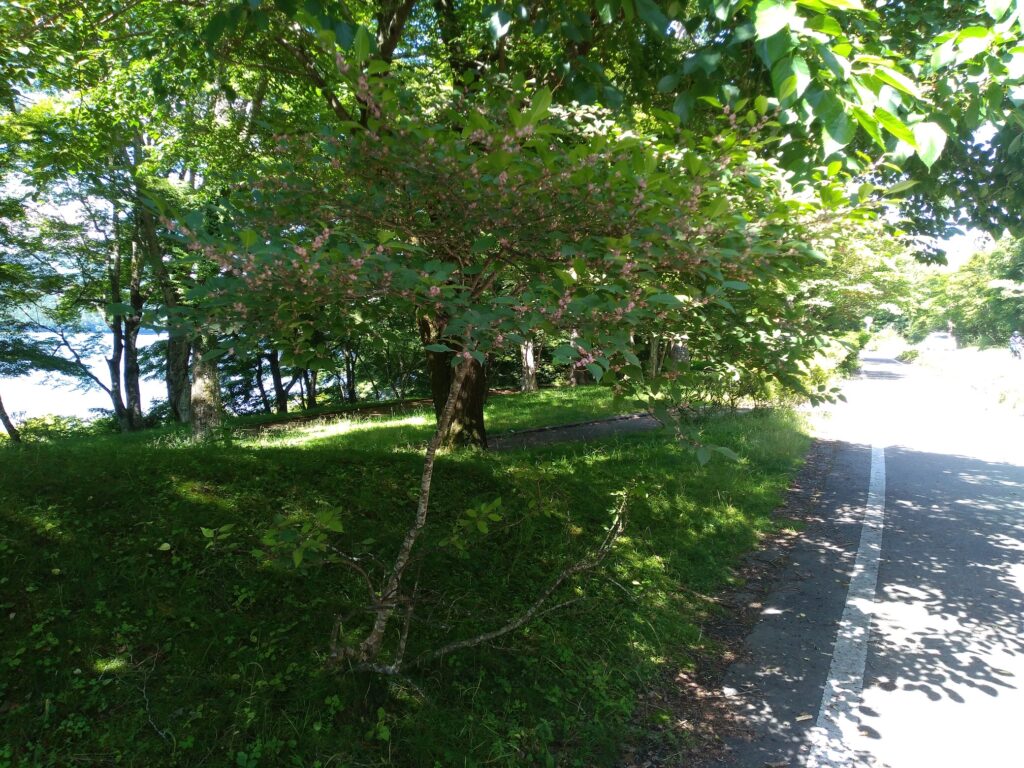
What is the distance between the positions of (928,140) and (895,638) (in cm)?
375

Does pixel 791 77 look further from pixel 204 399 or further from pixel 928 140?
pixel 204 399

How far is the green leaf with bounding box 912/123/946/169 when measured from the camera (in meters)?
1.87

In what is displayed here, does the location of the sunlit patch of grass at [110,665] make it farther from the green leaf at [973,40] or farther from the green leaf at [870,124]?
the green leaf at [973,40]

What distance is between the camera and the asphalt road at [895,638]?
10.3 feet

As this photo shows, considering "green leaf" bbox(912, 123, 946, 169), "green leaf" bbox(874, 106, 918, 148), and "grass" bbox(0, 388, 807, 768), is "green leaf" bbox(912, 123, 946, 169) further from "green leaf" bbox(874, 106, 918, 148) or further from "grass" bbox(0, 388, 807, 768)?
"grass" bbox(0, 388, 807, 768)

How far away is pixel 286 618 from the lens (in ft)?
11.2

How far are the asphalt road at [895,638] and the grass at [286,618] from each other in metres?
0.65

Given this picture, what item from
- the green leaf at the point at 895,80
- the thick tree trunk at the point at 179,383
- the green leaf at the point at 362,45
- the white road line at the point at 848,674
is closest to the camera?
the green leaf at the point at 895,80

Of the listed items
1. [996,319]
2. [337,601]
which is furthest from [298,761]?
[996,319]

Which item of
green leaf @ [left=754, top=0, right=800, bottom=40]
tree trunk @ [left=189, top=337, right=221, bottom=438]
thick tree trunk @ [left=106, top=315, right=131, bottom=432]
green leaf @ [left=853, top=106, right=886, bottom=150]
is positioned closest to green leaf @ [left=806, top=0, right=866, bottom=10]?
green leaf @ [left=754, top=0, right=800, bottom=40]

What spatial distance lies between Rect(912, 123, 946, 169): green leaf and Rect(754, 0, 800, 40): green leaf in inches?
22.0

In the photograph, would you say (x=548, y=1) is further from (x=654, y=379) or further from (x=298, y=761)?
(x=298, y=761)

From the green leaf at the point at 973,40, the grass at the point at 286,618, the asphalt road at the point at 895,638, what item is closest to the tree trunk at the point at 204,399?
the grass at the point at 286,618

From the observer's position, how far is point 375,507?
475cm
